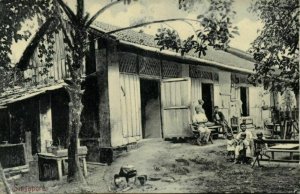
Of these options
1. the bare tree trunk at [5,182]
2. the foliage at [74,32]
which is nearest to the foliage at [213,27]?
the foliage at [74,32]

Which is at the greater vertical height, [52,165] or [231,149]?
[231,149]

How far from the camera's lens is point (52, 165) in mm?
5004

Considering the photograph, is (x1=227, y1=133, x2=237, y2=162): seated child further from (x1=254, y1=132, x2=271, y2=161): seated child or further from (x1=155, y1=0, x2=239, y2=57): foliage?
(x1=155, y1=0, x2=239, y2=57): foliage

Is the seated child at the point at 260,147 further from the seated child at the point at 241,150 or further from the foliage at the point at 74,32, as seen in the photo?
the foliage at the point at 74,32

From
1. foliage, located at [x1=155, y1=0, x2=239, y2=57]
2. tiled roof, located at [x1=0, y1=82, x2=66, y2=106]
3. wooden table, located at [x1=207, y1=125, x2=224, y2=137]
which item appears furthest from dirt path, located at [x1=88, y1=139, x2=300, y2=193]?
tiled roof, located at [x1=0, y1=82, x2=66, y2=106]

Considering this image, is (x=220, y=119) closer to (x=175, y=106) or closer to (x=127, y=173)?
(x=175, y=106)

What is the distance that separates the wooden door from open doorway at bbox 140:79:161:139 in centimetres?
17

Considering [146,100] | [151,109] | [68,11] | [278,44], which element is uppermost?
[68,11]

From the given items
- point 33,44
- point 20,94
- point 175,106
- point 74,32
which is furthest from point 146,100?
point 74,32

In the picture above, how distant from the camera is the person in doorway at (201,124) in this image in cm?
585

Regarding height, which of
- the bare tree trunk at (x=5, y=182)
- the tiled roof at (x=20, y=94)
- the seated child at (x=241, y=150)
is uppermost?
the tiled roof at (x=20, y=94)

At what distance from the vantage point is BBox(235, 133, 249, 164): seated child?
15.4ft

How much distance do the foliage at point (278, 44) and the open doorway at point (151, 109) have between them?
7.82 ft

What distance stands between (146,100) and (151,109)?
199 mm
